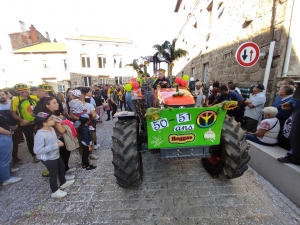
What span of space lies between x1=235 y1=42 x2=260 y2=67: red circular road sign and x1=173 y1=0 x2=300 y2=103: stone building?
0.71 metres

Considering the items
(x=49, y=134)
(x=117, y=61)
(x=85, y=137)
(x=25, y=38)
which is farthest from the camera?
(x=25, y=38)

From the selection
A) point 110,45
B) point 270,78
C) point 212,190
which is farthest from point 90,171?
point 110,45

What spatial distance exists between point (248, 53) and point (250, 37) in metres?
1.71

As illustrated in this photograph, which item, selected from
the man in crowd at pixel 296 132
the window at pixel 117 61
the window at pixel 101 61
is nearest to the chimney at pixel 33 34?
the window at pixel 101 61

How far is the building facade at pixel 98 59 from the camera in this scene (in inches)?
855

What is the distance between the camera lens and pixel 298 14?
356cm

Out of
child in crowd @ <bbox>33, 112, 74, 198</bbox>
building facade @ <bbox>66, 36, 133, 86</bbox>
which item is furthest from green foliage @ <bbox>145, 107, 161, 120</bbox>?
building facade @ <bbox>66, 36, 133, 86</bbox>

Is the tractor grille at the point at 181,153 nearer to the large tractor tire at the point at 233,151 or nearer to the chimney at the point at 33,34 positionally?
the large tractor tire at the point at 233,151

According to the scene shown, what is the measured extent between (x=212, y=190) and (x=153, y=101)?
2.15 metres

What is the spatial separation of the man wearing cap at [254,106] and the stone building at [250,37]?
0.57 m

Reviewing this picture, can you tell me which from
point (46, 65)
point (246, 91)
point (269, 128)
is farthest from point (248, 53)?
point (46, 65)

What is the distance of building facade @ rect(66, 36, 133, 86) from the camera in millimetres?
21719

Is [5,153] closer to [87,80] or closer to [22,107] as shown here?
[22,107]

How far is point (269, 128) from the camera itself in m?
2.88
